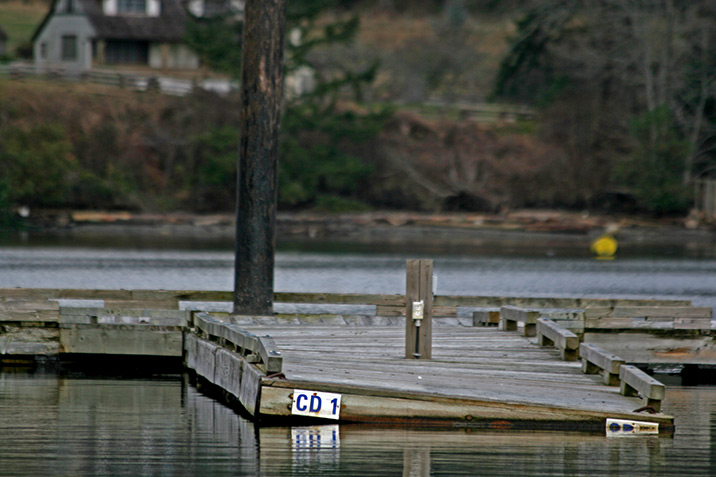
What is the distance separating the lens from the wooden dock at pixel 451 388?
37.1 feet

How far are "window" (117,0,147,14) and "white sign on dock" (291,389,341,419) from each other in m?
67.0

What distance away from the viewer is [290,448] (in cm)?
1077

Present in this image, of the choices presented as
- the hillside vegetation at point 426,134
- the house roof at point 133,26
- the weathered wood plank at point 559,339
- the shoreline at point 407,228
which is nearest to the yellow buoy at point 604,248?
the shoreline at point 407,228

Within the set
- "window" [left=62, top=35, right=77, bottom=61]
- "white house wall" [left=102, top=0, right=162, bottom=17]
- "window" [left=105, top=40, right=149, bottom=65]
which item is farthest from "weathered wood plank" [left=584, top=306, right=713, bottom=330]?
"window" [left=62, top=35, right=77, bottom=61]

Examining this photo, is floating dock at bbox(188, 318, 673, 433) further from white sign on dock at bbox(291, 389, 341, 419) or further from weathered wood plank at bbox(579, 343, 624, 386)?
weathered wood plank at bbox(579, 343, 624, 386)

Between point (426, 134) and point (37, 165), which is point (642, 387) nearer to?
point (37, 165)

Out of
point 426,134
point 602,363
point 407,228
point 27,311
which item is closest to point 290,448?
point 602,363

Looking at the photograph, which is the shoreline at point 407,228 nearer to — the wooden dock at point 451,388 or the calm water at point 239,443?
the calm water at point 239,443

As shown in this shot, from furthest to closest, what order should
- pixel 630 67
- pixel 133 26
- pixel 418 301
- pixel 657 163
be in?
pixel 133 26, pixel 630 67, pixel 657 163, pixel 418 301

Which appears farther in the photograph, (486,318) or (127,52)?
(127,52)

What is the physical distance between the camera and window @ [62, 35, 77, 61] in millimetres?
74438

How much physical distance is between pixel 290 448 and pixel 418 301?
2.86 m

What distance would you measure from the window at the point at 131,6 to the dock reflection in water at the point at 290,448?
213ft

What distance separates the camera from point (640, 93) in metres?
62.3
